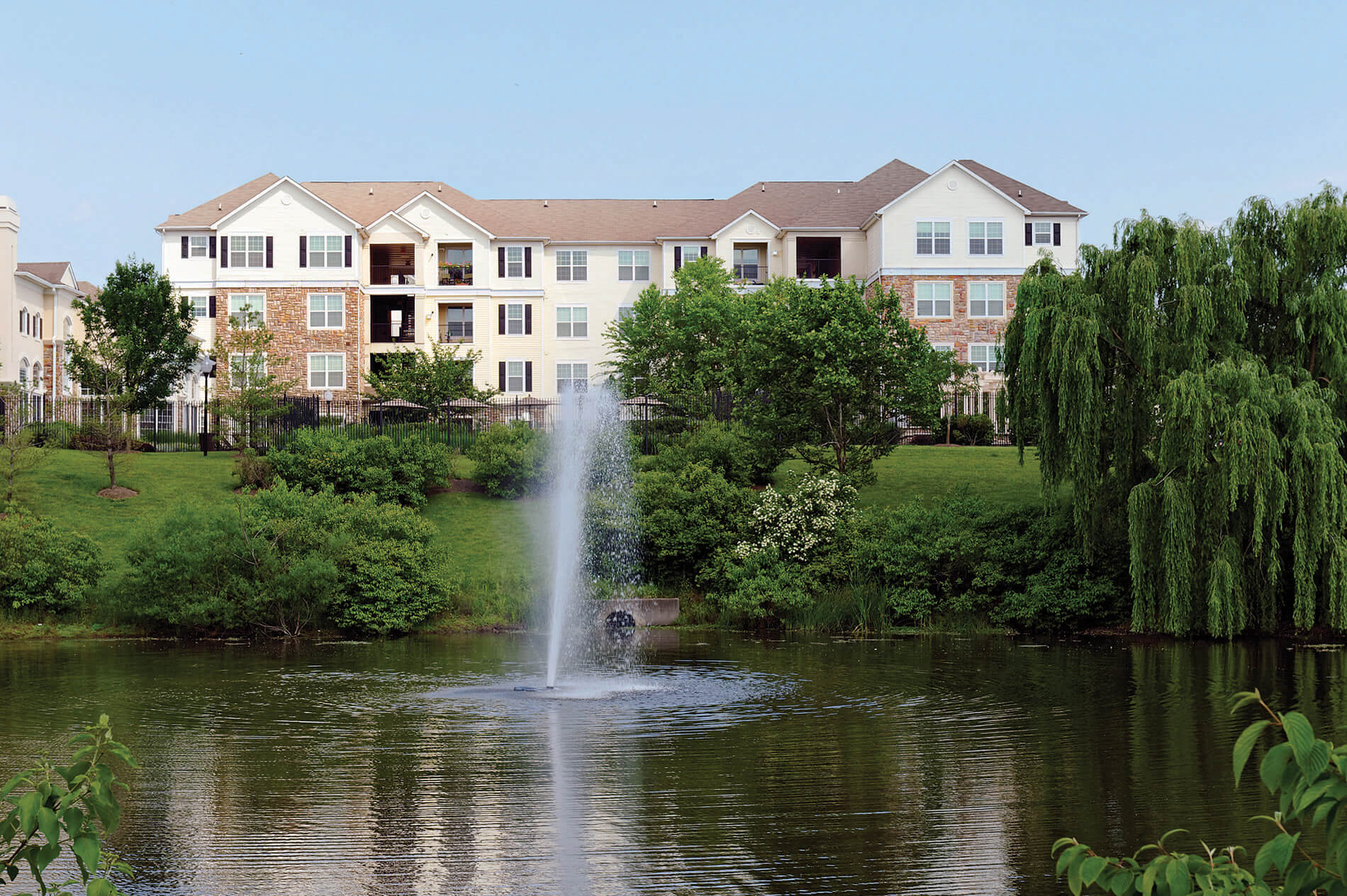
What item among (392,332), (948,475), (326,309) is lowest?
(948,475)

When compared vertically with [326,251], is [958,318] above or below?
below

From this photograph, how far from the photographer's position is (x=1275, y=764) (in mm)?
3777

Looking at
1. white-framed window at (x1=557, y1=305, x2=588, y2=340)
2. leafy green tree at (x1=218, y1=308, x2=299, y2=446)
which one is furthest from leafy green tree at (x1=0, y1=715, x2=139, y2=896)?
white-framed window at (x1=557, y1=305, x2=588, y2=340)

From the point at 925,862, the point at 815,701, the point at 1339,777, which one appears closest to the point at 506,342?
the point at 815,701

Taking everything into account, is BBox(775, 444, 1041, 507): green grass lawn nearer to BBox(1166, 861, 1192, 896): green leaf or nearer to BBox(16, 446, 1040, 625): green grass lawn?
BBox(16, 446, 1040, 625): green grass lawn

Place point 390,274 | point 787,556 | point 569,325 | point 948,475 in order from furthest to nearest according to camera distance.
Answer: point 390,274
point 569,325
point 948,475
point 787,556

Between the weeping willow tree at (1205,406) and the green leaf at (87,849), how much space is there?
24.4m

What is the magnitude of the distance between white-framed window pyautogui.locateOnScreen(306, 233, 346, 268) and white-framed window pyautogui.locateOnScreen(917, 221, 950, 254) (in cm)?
2954

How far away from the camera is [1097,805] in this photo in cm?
1179

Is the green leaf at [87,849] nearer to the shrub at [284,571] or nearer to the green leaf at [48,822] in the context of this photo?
the green leaf at [48,822]

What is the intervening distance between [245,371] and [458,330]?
745 inches

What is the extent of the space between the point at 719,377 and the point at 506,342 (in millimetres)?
21361

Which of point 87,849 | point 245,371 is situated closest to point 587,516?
point 245,371

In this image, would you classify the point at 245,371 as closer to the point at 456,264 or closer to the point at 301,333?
the point at 301,333
